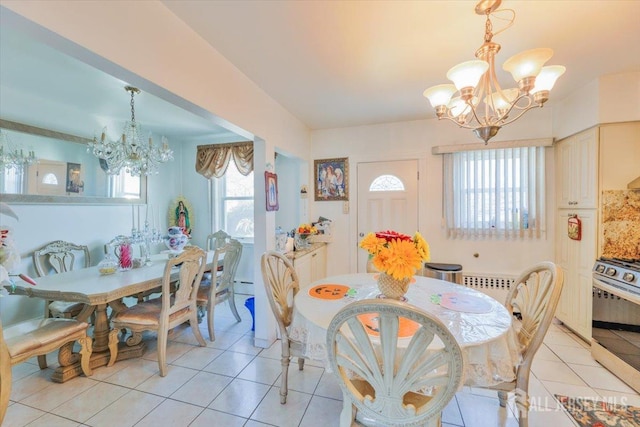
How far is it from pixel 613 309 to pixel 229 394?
3097 millimetres

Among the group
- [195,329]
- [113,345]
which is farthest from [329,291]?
[113,345]

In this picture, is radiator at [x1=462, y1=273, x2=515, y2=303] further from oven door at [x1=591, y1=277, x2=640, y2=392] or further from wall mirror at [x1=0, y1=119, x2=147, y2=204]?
wall mirror at [x1=0, y1=119, x2=147, y2=204]

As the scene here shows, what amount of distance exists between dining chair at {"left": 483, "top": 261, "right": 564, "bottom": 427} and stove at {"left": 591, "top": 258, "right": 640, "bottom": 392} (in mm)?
911

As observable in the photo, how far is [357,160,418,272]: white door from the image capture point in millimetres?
3436

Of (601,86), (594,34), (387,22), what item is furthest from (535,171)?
(387,22)

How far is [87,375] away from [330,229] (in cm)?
283

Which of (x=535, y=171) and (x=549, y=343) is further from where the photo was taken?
(x=535, y=171)

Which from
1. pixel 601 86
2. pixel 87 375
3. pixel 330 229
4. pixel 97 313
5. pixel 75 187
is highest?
pixel 601 86

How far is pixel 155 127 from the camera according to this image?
373 cm

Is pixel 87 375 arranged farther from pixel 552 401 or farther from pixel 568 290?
pixel 568 290

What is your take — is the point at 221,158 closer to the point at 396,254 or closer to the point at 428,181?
the point at 428,181

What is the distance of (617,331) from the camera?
6.77 ft

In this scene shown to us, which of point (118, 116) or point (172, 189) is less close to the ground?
point (118, 116)

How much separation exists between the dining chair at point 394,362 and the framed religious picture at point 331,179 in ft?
8.95
